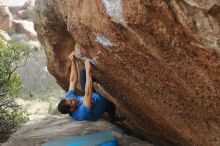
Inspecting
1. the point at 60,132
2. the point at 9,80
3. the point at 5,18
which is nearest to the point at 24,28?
the point at 5,18

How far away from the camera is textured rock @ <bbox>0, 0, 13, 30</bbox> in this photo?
3059cm

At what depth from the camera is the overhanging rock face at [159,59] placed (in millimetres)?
3682

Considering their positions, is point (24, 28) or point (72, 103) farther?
point (24, 28)

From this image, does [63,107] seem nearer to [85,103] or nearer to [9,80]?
[85,103]

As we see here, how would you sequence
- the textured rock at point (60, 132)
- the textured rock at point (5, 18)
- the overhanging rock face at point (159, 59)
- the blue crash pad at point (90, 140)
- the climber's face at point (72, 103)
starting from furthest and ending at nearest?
the textured rock at point (5, 18) → the textured rock at point (60, 132) → the blue crash pad at point (90, 140) → the climber's face at point (72, 103) → the overhanging rock face at point (159, 59)

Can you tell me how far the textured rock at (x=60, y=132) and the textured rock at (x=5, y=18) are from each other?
22.5 m

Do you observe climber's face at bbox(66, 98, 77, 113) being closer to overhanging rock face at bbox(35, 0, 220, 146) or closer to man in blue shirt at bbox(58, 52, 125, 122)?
man in blue shirt at bbox(58, 52, 125, 122)

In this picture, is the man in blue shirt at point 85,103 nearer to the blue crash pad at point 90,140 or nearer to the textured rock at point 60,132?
the blue crash pad at point 90,140

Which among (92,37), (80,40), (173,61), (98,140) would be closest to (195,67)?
(173,61)

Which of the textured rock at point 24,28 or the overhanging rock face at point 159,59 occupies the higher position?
the textured rock at point 24,28

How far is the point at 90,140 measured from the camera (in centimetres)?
693

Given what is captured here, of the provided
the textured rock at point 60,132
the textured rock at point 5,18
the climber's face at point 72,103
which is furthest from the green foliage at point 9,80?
the textured rock at point 5,18

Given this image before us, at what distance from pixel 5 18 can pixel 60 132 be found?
80.0 ft

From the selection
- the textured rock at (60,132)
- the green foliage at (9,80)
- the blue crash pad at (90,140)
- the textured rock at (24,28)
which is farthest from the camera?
the textured rock at (24,28)
